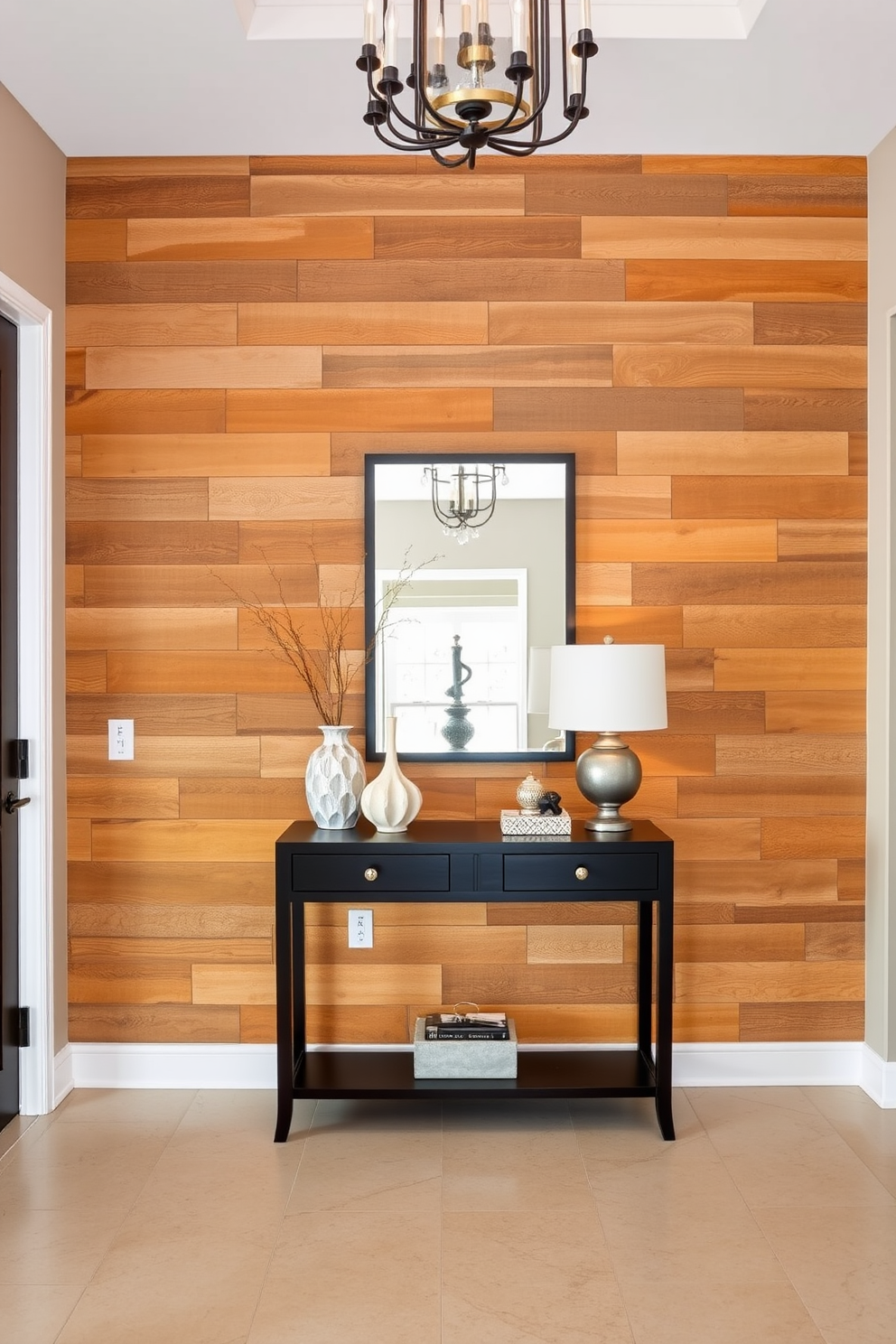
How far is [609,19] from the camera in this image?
102 inches

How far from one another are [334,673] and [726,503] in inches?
52.7

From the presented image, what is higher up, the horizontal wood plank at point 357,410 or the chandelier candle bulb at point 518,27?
the chandelier candle bulb at point 518,27

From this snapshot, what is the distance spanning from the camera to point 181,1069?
3234 millimetres

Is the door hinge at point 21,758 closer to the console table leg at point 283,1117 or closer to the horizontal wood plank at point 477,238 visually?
the console table leg at point 283,1117

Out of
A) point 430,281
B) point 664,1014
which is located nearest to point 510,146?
point 430,281

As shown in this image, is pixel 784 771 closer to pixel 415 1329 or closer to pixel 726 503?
pixel 726 503

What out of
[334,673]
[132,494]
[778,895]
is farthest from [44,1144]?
[778,895]

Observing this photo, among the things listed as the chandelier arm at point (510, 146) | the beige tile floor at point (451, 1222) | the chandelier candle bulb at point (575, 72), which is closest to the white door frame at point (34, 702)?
the beige tile floor at point (451, 1222)

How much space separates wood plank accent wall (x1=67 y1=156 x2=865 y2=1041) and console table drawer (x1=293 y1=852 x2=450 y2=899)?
0.44 meters

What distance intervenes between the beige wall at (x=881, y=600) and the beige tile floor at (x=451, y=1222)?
0.39 m

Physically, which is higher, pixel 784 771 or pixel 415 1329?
pixel 784 771

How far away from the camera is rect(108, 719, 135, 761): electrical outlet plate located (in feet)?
10.7

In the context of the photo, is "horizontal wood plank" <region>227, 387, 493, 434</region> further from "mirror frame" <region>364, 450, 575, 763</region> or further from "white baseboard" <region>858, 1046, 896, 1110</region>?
"white baseboard" <region>858, 1046, 896, 1110</region>

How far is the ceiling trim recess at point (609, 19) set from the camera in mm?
2580
